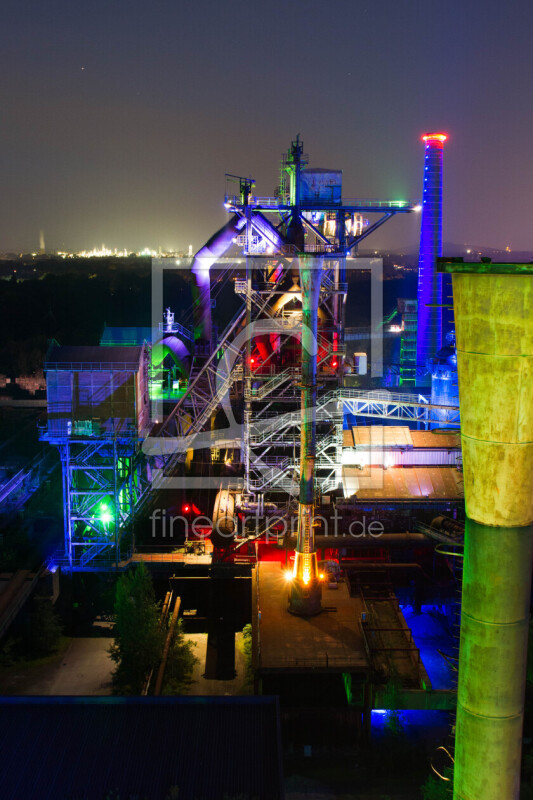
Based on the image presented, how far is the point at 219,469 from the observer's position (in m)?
30.1

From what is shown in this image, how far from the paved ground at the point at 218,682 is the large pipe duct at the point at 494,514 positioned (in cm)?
1090

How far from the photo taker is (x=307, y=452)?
16.6 m

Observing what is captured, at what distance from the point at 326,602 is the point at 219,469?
1232 cm

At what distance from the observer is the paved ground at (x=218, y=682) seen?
17031 mm

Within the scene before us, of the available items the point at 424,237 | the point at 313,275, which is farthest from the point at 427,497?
the point at 424,237

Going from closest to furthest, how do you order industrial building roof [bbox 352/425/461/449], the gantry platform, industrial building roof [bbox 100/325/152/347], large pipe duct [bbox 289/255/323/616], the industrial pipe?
the gantry platform
large pipe duct [bbox 289/255/323/616]
the industrial pipe
industrial building roof [bbox 352/425/461/449]
industrial building roof [bbox 100/325/152/347]

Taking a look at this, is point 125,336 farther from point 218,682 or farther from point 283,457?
point 218,682

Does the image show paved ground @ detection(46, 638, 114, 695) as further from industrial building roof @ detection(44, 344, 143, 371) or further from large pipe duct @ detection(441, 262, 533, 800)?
large pipe duct @ detection(441, 262, 533, 800)

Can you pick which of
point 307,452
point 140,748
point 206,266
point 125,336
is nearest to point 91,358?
point 206,266

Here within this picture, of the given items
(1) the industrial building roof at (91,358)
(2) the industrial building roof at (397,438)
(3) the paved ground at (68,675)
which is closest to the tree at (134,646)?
(3) the paved ground at (68,675)

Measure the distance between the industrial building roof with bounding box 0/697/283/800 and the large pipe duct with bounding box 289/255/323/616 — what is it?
517 cm

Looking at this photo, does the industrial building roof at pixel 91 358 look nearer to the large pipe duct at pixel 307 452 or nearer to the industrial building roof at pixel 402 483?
the large pipe duct at pixel 307 452

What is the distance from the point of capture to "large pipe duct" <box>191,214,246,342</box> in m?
24.2

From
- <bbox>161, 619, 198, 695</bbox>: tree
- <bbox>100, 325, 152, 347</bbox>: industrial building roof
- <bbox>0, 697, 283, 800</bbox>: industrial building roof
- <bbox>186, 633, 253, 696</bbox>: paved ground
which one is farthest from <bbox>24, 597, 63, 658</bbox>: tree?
<bbox>100, 325, 152, 347</bbox>: industrial building roof
